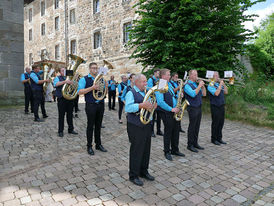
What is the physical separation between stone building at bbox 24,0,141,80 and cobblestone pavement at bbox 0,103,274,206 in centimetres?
1022

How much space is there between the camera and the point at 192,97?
17.5 feet

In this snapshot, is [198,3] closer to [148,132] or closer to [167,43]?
[167,43]

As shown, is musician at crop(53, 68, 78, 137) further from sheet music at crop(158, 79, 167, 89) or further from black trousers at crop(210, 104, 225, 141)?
black trousers at crop(210, 104, 225, 141)

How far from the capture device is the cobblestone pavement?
11.0 ft

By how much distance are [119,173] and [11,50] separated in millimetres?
9225

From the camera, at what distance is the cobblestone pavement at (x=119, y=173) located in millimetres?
3340

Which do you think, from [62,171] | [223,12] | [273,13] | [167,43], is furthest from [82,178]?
[273,13]

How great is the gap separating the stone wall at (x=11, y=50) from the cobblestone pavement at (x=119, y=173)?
447cm

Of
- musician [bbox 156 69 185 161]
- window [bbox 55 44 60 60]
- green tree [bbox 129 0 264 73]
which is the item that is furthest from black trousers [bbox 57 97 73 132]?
window [bbox 55 44 60 60]

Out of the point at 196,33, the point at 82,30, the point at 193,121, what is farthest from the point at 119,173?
the point at 82,30

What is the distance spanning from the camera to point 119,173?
414 cm

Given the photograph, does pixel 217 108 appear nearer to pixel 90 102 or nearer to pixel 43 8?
pixel 90 102

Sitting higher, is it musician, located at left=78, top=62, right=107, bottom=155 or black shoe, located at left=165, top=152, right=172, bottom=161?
musician, located at left=78, top=62, right=107, bottom=155

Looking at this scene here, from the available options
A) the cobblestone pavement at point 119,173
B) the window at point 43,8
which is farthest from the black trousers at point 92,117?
the window at point 43,8
